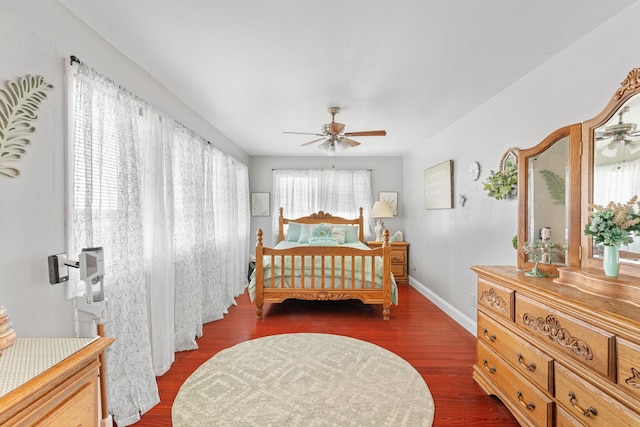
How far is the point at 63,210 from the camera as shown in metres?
1.50

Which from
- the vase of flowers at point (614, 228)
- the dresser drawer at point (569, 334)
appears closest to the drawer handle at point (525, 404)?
the dresser drawer at point (569, 334)

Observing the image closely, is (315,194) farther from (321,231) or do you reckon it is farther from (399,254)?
(399,254)

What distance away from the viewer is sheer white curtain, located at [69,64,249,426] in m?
1.66

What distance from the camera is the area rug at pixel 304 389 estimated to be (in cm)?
178

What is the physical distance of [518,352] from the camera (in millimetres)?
1668

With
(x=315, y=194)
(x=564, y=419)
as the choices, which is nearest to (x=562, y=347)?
(x=564, y=419)

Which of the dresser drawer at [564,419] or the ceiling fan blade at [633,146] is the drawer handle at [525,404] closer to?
the dresser drawer at [564,419]

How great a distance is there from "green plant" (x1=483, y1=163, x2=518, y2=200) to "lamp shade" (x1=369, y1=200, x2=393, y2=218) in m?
2.56

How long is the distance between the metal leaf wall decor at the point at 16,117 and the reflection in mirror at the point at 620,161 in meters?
2.96

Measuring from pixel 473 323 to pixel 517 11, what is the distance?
107 inches

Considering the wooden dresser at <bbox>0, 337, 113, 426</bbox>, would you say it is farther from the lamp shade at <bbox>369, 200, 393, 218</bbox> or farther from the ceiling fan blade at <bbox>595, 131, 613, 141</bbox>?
the lamp shade at <bbox>369, 200, 393, 218</bbox>

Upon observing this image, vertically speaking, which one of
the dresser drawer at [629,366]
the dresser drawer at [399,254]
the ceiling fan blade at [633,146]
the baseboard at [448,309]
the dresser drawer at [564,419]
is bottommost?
the baseboard at [448,309]

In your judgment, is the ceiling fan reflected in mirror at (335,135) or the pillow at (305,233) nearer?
the ceiling fan reflected in mirror at (335,135)

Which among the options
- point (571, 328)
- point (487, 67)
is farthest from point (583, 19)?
point (571, 328)
